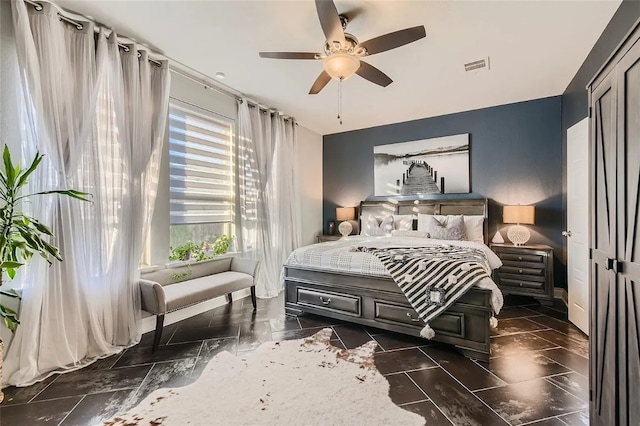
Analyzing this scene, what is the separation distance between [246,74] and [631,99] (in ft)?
11.4

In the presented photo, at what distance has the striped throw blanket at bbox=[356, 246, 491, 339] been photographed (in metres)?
2.53

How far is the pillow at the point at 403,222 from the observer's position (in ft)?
16.0

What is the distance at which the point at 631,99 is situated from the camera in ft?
3.89

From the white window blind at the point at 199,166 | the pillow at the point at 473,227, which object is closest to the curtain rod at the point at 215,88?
the white window blind at the point at 199,166

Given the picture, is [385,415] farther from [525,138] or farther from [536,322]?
[525,138]

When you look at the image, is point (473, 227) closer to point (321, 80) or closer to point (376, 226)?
point (376, 226)

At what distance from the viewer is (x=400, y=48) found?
2924 millimetres

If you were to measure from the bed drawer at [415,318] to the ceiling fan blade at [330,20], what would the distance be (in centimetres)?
252

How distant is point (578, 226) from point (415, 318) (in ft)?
7.39

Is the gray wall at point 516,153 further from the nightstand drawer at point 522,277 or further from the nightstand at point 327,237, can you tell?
the nightstand at point 327,237

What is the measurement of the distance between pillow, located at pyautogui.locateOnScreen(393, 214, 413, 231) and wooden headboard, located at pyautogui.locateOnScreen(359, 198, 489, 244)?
0.62 feet

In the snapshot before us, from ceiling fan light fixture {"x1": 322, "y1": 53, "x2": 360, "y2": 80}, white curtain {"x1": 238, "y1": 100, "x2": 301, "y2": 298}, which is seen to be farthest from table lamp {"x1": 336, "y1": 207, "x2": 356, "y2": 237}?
ceiling fan light fixture {"x1": 322, "y1": 53, "x2": 360, "y2": 80}

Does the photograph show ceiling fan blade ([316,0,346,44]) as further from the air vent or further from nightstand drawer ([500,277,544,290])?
nightstand drawer ([500,277,544,290])

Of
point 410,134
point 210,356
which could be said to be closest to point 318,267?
point 210,356
